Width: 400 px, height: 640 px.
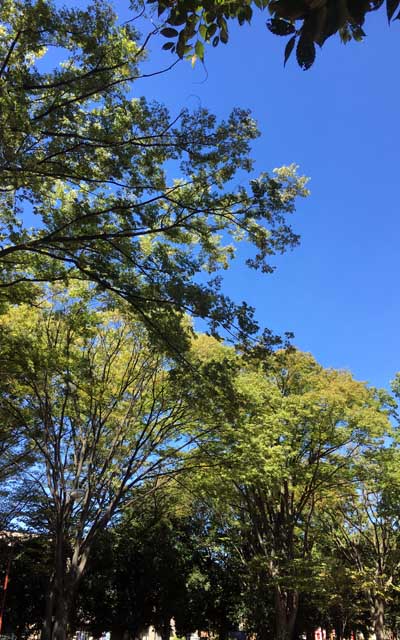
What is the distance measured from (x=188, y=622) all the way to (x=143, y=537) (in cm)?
507

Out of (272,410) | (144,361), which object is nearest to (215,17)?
(144,361)

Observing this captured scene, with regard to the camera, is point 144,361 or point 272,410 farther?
point 272,410

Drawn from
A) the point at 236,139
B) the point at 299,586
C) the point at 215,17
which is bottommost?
the point at 299,586

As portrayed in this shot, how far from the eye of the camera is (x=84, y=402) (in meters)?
14.0

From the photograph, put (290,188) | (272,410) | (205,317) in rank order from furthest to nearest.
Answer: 1. (272,410)
2. (290,188)
3. (205,317)

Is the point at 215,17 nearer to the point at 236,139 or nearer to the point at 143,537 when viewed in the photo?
the point at 236,139

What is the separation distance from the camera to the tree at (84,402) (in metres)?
11.9

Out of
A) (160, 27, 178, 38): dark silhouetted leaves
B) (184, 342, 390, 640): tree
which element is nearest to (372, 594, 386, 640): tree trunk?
(184, 342, 390, 640): tree

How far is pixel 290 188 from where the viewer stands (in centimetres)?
761

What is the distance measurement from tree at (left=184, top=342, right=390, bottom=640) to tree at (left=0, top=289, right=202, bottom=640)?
200 cm

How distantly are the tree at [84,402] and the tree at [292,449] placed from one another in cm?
200

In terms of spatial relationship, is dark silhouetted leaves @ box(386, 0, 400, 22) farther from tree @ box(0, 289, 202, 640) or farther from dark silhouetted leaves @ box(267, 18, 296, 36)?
tree @ box(0, 289, 202, 640)

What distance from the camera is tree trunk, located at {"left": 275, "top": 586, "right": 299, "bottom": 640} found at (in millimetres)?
17281

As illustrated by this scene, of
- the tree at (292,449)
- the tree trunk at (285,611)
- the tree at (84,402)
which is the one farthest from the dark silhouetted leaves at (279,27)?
the tree trunk at (285,611)
